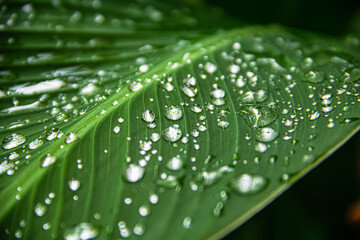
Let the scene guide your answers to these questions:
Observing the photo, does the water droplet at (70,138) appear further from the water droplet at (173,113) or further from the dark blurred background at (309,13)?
the dark blurred background at (309,13)

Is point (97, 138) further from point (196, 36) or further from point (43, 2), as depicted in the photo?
point (43, 2)

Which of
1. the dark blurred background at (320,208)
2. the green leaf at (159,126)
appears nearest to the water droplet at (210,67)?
the green leaf at (159,126)

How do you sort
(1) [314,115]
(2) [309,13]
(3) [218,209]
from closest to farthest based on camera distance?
(3) [218,209] < (1) [314,115] < (2) [309,13]

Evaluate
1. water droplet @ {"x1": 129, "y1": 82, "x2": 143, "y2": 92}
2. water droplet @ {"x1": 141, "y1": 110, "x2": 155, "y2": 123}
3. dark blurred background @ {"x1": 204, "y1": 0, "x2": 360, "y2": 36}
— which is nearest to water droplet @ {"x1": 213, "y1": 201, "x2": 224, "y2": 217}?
water droplet @ {"x1": 141, "y1": 110, "x2": 155, "y2": 123}

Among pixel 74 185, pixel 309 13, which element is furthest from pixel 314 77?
pixel 309 13

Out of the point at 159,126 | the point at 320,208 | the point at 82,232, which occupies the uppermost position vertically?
the point at 159,126

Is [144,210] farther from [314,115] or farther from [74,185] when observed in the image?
[314,115]
